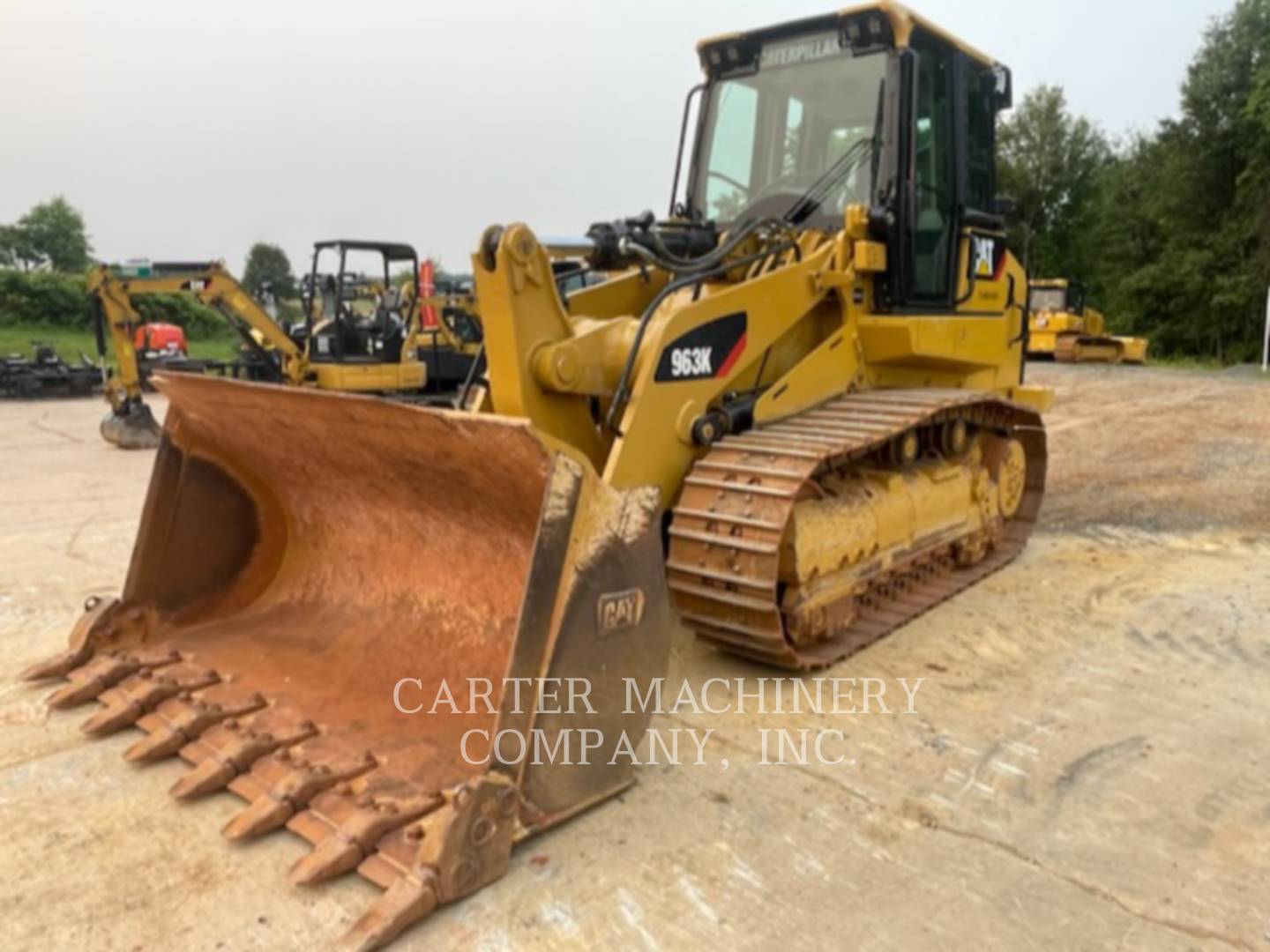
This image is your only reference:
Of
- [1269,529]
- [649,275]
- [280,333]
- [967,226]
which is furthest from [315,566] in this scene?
[280,333]

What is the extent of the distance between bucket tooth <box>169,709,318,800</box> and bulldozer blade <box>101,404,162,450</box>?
844 cm

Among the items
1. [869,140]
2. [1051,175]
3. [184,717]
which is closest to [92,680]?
[184,717]

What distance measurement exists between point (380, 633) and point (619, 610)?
124 cm

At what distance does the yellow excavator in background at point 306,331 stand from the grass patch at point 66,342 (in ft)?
35.0

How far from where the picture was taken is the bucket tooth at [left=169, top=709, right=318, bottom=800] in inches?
113

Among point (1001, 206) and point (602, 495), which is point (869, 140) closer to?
point (1001, 206)

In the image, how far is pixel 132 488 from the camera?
8.12m

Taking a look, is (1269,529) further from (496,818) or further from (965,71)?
(496,818)

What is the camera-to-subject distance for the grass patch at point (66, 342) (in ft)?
73.3

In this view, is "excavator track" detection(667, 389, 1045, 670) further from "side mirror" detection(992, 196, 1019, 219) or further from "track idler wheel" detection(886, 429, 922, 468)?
"side mirror" detection(992, 196, 1019, 219)

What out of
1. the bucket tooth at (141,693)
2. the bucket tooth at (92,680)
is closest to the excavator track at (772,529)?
the bucket tooth at (141,693)

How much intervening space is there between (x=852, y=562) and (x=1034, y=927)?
1.87 metres

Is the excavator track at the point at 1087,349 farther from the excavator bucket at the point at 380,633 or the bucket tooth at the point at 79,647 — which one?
the bucket tooth at the point at 79,647

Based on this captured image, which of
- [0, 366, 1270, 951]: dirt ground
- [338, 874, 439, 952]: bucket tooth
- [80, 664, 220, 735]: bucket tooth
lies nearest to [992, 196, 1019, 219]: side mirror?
[0, 366, 1270, 951]: dirt ground
